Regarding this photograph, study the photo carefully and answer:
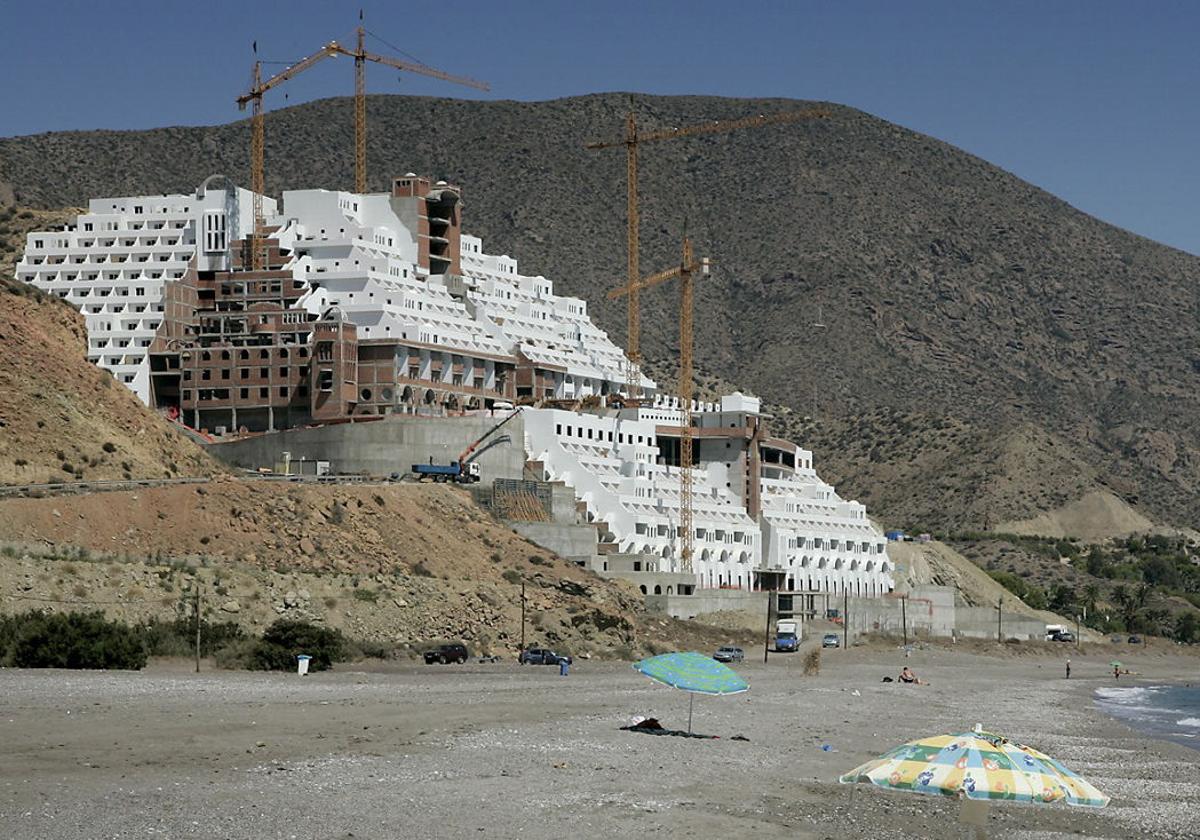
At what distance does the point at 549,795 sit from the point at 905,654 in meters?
79.8

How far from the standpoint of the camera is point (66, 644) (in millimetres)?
55156

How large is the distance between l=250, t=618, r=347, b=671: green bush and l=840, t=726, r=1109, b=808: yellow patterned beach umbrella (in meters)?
35.6

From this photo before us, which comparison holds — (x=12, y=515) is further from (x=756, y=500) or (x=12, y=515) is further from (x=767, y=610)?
(x=756, y=500)

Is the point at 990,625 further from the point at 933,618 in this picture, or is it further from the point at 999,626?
the point at 933,618

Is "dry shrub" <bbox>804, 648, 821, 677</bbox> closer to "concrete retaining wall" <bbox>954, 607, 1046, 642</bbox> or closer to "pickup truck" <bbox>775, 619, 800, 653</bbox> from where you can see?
"pickup truck" <bbox>775, 619, 800, 653</bbox>

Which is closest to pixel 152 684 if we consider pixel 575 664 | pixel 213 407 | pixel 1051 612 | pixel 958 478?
pixel 575 664

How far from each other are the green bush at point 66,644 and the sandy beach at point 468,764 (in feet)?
4.13

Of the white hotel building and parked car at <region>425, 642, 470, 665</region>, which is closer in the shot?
parked car at <region>425, 642, 470, 665</region>

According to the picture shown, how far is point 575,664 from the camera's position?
262 ft

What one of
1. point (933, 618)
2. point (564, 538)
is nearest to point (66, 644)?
point (564, 538)

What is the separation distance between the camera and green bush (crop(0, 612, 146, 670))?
54656mm

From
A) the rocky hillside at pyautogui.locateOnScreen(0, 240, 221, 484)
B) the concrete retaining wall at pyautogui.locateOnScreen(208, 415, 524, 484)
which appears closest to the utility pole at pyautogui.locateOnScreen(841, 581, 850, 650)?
the concrete retaining wall at pyautogui.locateOnScreen(208, 415, 524, 484)

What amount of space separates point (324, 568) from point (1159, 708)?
3470cm

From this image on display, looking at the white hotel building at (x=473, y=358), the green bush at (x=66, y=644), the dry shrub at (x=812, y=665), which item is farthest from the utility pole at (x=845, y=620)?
the green bush at (x=66, y=644)
